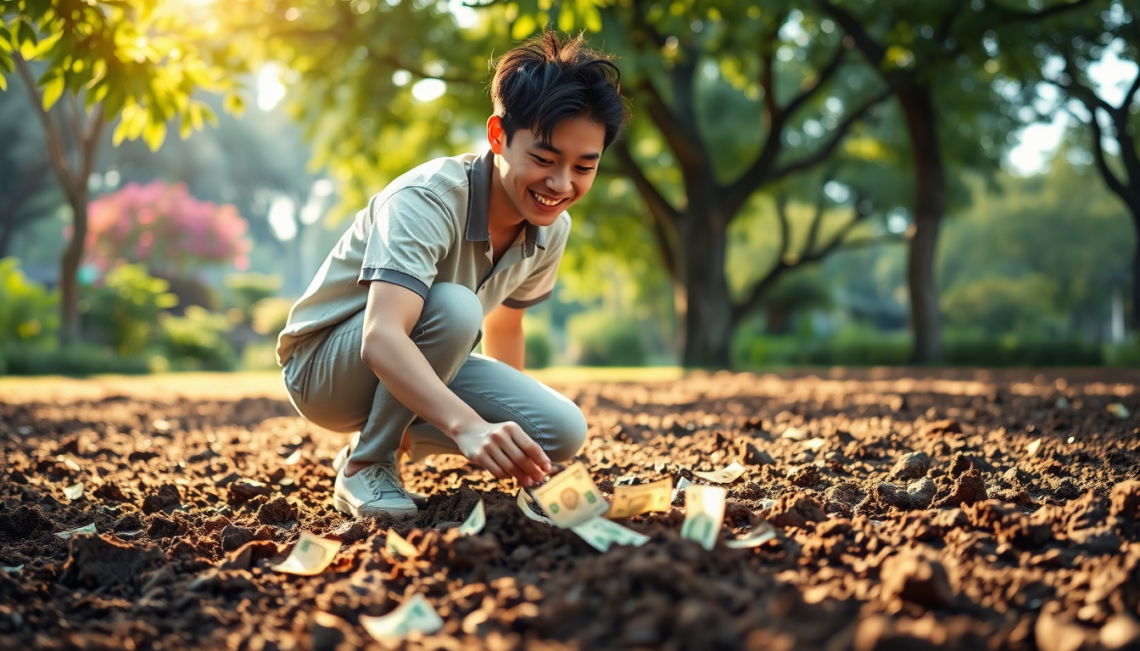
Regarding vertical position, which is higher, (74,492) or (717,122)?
(717,122)

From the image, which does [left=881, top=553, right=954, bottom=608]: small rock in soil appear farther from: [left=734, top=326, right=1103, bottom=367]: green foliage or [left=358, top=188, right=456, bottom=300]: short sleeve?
[left=734, top=326, right=1103, bottom=367]: green foliage

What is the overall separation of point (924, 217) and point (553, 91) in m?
10.5

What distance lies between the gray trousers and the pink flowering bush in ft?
66.2

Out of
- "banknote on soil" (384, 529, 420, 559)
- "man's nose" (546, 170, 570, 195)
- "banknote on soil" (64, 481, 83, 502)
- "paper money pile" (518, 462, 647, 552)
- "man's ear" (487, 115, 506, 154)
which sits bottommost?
"banknote on soil" (64, 481, 83, 502)

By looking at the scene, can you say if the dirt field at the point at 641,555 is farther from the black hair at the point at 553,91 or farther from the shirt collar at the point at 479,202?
the black hair at the point at 553,91

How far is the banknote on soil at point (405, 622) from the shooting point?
1.48 meters

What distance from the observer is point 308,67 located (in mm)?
10023

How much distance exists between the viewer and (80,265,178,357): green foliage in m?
13.5

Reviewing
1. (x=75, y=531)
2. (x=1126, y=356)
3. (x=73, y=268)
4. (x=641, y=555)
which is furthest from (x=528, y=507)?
(x=1126, y=356)

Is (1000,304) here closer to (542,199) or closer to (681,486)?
(681,486)

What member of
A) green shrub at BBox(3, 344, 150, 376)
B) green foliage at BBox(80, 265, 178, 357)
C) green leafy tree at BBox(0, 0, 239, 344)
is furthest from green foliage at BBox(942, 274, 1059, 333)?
green leafy tree at BBox(0, 0, 239, 344)

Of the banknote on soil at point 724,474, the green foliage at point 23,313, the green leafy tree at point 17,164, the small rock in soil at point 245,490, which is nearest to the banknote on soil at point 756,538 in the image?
the banknote on soil at point 724,474

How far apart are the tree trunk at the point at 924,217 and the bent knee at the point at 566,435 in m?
9.68

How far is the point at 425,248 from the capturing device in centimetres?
233
